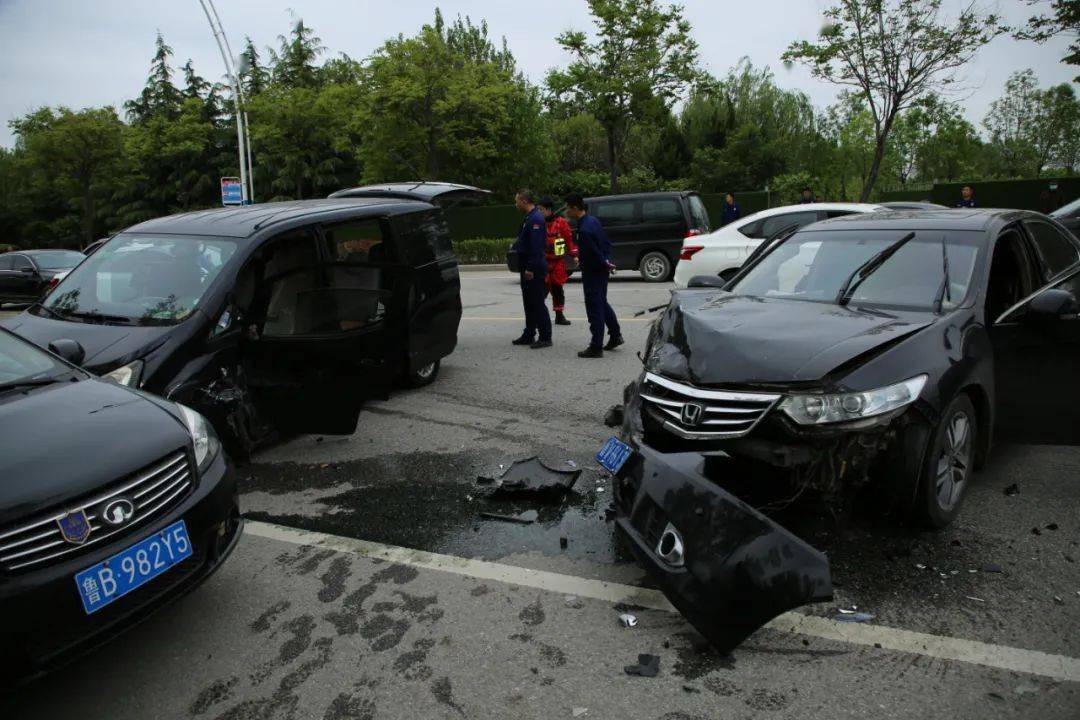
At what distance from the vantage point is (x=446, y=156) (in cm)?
3291

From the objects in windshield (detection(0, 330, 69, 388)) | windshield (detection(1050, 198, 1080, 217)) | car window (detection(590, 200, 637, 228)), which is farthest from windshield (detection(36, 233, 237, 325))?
windshield (detection(1050, 198, 1080, 217))

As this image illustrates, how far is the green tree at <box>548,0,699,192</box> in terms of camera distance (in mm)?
27156

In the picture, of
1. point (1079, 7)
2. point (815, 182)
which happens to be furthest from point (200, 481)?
point (815, 182)

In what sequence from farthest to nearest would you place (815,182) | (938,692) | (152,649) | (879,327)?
(815,182), (879,327), (152,649), (938,692)

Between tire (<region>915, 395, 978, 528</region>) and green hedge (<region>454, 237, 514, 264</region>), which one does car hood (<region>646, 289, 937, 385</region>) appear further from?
green hedge (<region>454, 237, 514, 264</region>)

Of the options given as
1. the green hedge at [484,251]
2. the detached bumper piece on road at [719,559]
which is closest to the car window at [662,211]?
the green hedge at [484,251]

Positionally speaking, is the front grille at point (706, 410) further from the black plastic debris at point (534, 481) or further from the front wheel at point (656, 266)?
the front wheel at point (656, 266)

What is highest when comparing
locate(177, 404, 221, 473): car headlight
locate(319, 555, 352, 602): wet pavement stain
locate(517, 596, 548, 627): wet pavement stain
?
locate(177, 404, 221, 473): car headlight

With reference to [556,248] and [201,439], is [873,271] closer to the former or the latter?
[201,439]

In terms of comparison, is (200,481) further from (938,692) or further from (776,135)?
(776,135)

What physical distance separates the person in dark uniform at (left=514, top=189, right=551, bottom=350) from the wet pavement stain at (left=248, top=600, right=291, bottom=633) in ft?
19.3

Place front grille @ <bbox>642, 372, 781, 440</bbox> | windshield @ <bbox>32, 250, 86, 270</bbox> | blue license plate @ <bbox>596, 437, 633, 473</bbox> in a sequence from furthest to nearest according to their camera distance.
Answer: windshield @ <bbox>32, 250, 86, 270</bbox> → blue license plate @ <bbox>596, 437, 633, 473</bbox> → front grille @ <bbox>642, 372, 781, 440</bbox>

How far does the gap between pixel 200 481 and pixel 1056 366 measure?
4421mm

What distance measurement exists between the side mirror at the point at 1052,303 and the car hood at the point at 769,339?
64 cm
